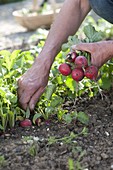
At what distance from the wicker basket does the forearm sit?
192 cm

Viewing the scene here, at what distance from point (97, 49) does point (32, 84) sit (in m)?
0.33

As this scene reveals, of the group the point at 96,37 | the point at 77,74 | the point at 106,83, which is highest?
the point at 96,37

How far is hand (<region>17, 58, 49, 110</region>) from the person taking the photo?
2295mm

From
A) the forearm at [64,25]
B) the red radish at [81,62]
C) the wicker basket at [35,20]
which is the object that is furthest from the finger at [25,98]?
the wicker basket at [35,20]

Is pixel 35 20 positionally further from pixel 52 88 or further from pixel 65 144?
pixel 65 144

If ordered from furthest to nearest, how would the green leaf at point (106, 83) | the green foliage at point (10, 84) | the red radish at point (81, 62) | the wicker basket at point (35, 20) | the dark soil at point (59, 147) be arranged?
the wicker basket at point (35, 20), the green leaf at point (106, 83), the green foliage at point (10, 84), the red radish at point (81, 62), the dark soil at point (59, 147)

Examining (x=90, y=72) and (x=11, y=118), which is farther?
(x=11, y=118)

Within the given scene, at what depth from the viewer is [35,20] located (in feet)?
14.7

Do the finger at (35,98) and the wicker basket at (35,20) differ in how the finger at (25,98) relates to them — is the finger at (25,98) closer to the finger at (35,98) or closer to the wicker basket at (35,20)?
the finger at (35,98)

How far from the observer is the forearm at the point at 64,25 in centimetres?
238

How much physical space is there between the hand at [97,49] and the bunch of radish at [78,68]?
32mm

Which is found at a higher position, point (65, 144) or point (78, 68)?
point (78, 68)

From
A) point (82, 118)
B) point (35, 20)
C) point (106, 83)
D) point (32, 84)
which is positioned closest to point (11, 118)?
point (32, 84)

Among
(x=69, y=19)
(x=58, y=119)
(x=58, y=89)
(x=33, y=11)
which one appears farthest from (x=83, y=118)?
(x=33, y=11)
